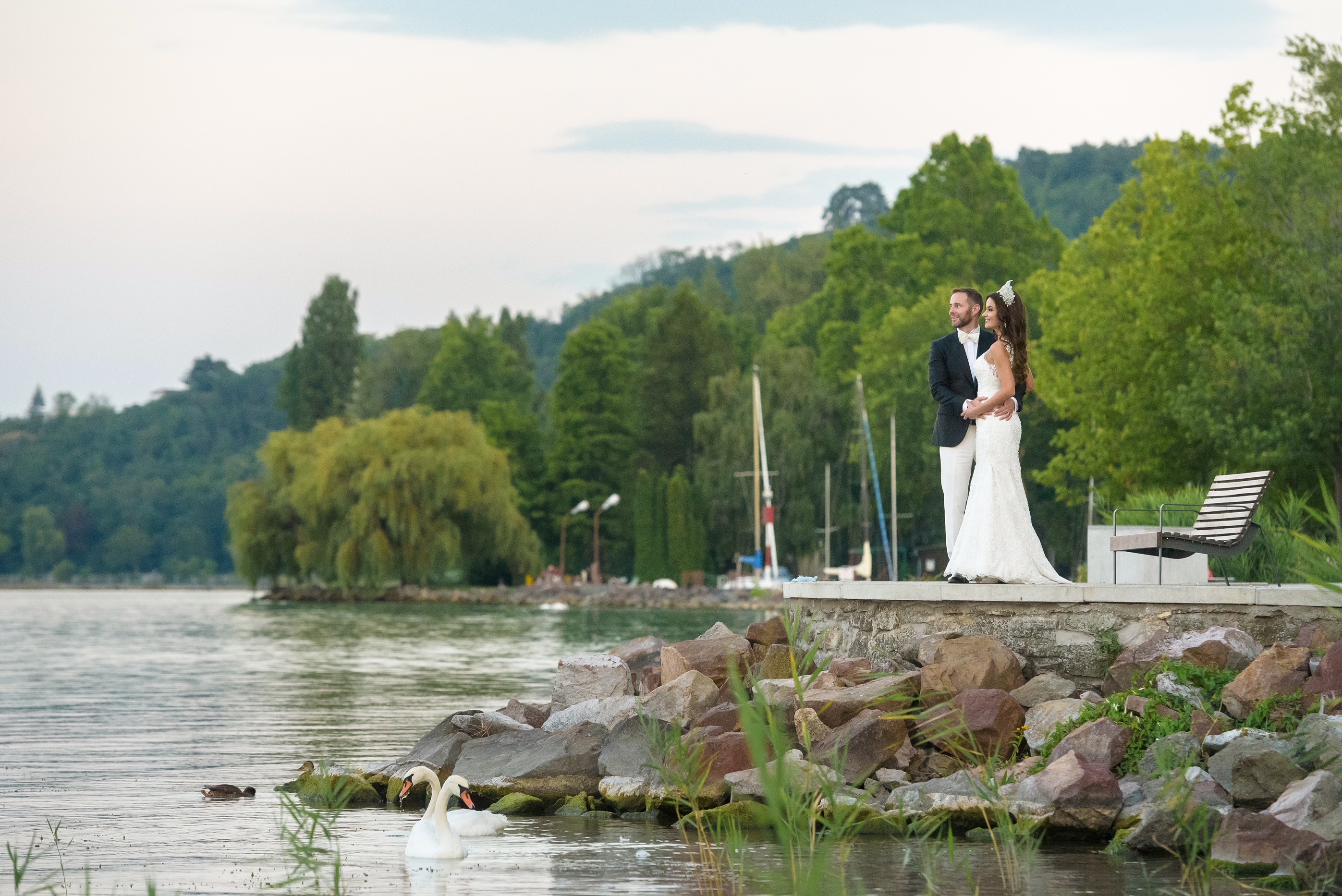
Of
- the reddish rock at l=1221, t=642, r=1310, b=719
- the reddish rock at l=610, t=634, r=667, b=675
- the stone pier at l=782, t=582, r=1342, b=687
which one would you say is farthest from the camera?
the reddish rock at l=610, t=634, r=667, b=675

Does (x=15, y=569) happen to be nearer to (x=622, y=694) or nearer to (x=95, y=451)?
(x=95, y=451)

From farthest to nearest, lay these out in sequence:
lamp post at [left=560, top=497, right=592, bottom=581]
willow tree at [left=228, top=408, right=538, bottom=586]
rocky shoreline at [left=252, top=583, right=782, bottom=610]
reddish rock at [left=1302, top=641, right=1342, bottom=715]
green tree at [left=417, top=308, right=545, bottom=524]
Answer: green tree at [left=417, top=308, right=545, bottom=524] < lamp post at [left=560, top=497, right=592, bottom=581] < rocky shoreline at [left=252, top=583, right=782, bottom=610] < willow tree at [left=228, top=408, right=538, bottom=586] < reddish rock at [left=1302, top=641, right=1342, bottom=715]

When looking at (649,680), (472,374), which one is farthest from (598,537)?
(649,680)

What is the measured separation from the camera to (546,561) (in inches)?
3088

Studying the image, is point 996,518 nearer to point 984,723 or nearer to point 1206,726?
point 984,723

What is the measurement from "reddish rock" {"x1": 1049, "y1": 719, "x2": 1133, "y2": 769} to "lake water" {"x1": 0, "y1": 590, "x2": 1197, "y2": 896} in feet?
2.84

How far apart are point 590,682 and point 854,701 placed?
3.57m

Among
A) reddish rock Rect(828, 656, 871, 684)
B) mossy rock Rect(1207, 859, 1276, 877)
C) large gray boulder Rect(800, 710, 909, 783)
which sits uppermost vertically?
reddish rock Rect(828, 656, 871, 684)

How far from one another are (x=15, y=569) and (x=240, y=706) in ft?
431

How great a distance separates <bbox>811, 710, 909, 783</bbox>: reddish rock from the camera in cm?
1015

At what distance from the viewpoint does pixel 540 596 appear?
65.8 m

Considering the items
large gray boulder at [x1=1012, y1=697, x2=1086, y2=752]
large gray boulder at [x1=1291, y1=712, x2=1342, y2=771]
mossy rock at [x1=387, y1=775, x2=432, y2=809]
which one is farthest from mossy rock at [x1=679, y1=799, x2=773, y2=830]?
large gray boulder at [x1=1291, y1=712, x2=1342, y2=771]

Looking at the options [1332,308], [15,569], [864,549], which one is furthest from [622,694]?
[15,569]

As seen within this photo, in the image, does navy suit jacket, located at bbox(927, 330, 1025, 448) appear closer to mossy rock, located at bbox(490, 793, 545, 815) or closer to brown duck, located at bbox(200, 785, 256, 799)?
mossy rock, located at bbox(490, 793, 545, 815)
